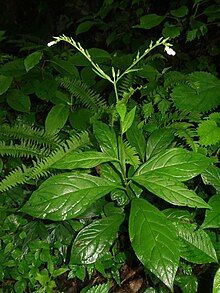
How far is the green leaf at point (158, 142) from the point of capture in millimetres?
1932

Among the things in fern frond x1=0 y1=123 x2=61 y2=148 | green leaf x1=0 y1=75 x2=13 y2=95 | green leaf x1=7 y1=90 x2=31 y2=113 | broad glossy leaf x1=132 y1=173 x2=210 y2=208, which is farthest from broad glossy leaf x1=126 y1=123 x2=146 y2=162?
green leaf x1=0 y1=75 x2=13 y2=95

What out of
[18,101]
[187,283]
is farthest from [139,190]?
[18,101]

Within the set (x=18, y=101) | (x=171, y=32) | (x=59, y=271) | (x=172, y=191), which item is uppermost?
(x=171, y=32)

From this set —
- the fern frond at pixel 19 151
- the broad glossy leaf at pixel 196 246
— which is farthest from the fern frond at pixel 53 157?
the broad glossy leaf at pixel 196 246

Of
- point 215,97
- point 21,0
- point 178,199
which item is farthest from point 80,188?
point 21,0

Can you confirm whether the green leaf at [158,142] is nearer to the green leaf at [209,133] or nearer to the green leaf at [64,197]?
the green leaf at [209,133]

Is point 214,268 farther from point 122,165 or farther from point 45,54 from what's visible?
point 45,54

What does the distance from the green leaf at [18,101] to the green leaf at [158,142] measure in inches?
43.7

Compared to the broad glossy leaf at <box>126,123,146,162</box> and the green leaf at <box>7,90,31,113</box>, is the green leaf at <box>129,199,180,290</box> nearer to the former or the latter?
the broad glossy leaf at <box>126,123,146,162</box>

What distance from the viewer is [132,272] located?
2.16 m

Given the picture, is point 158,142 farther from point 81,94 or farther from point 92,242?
point 81,94

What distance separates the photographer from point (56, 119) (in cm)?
256

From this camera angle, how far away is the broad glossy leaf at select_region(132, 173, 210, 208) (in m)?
1.44

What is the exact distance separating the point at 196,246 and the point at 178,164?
1.31 feet
